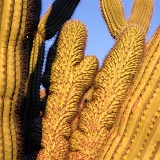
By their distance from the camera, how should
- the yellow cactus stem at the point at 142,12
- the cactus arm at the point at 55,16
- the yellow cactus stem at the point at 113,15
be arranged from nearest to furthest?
the cactus arm at the point at 55,16 < the yellow cactus stem at the point at 113,15 < the yellow cactus stem at the point at 142,12

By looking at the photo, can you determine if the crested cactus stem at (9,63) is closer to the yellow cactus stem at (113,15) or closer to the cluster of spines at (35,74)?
the cluster of spines at (35,74)

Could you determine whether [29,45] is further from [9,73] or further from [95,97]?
[9,73]

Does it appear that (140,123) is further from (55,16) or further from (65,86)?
(55,16)

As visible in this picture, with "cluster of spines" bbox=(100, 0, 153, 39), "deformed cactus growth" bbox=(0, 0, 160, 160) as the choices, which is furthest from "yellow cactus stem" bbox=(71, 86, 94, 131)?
"cluster of spines" bbox=(100, 0, 153, 39)

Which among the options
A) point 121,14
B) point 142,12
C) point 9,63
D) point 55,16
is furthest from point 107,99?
point 142,12

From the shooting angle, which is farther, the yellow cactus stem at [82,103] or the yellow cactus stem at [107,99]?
the yellow cactus stem at [82,103]

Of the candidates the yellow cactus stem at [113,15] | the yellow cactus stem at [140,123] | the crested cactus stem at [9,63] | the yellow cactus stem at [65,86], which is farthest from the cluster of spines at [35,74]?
the yellow cactus stem at [113,15]
